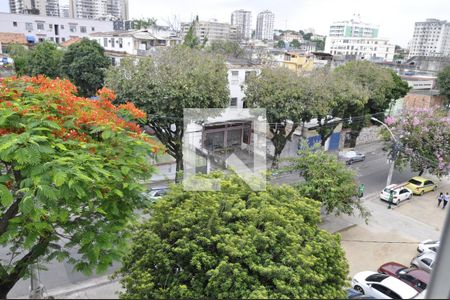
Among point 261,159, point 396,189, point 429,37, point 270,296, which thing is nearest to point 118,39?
point 261,159

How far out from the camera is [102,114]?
5691 millimetres

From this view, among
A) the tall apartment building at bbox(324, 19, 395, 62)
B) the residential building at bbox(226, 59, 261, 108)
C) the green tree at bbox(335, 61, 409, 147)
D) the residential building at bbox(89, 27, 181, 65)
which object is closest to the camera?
the green tree at bbox(335, 61, 409, 147)

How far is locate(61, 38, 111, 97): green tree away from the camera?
66.9 feet

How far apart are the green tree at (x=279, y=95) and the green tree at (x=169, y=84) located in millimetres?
1864

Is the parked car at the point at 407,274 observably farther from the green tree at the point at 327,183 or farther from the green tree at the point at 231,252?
the green tree at the point at 231,252

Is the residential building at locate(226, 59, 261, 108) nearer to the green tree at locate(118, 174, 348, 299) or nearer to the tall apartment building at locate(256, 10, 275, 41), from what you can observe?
the green tree at locate(118, 174, 348, 299)

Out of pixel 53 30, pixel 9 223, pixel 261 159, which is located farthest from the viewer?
pixel 53 30

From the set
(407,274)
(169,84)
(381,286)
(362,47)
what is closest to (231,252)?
(381,286)

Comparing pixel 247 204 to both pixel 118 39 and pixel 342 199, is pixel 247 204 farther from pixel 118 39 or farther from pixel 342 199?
pixel 118 39

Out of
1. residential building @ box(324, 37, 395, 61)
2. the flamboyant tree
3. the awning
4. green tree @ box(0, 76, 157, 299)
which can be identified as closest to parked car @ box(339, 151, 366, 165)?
the flamboyant tree

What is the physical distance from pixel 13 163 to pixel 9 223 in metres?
0.77

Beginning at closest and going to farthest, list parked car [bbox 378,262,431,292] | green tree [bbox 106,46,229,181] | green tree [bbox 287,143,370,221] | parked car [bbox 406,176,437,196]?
parked car [bbox 378,262,431,292] → green tree [bbox 287,143,370,221] → green tree [bbox 106,46,229,181] → parked car [bbox 406,176,437,196]

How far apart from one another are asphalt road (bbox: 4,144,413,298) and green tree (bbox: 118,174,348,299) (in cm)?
317

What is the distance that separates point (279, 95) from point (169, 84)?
14.6 ft
